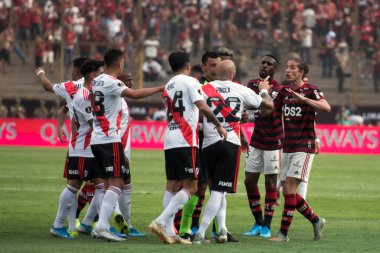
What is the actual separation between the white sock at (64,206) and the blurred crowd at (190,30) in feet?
87.9

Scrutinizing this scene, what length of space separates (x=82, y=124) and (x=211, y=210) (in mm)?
2318

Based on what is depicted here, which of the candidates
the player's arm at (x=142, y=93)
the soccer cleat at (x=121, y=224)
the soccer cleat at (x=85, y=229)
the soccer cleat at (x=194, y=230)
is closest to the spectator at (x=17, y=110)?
the soccer cleat at (x=85, y=229)

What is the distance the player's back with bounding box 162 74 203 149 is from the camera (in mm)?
12242

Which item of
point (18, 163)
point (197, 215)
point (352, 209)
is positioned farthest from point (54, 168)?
point (197, 215)

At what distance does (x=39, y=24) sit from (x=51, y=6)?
924mm

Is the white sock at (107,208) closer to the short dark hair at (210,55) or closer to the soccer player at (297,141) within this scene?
the soccer player at (297,141)

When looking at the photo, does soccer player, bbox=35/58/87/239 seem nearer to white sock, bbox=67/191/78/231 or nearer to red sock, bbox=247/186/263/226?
white sock, bbox=67/191/78/231

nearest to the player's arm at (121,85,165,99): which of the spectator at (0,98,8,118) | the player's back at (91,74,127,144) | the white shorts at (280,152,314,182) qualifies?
the player's back at (91,74,127,144)

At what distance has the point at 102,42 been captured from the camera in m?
40.9

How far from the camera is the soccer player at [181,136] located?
12164mm

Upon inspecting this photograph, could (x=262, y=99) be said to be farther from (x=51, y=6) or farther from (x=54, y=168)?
(x=51, y=6)

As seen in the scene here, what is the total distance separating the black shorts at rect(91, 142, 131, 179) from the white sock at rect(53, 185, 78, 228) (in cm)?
77

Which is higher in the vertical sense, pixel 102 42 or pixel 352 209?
pixel 102 42

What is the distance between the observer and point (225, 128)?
12.5m
